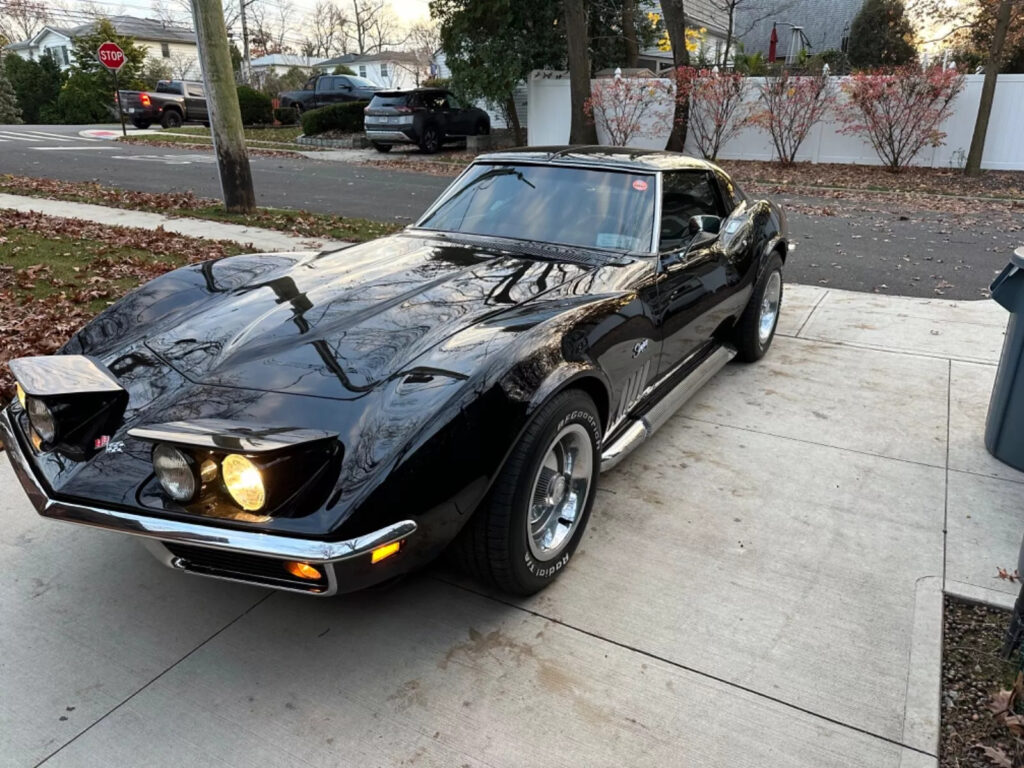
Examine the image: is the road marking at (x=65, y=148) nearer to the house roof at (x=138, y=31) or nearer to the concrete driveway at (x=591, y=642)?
the concrete driveway at (x=591, y=642)

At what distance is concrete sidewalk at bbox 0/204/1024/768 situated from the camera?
7.25 ft

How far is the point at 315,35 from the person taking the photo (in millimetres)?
73500

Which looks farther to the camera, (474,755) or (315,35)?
(315,35)

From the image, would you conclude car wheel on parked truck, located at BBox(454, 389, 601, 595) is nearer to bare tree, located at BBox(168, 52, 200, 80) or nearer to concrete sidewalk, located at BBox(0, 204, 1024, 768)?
concrete sidewalk, located at BBox(0, 204, 1024, 768)

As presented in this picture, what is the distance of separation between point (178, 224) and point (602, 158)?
7002 millimetres

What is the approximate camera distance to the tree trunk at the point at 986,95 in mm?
13716

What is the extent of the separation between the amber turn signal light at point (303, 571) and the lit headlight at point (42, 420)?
106 cm

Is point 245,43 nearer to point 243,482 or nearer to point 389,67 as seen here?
point 389,67

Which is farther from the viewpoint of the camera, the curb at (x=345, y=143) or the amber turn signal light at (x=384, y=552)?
the curb at (x=345, y=143)

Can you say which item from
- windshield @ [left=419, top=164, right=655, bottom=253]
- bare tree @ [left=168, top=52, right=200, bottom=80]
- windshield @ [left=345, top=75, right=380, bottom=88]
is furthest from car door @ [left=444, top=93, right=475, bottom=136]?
bare tree @ [left=168, top=52, right=200, bottom=80]

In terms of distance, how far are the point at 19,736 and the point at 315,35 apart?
81603 mm

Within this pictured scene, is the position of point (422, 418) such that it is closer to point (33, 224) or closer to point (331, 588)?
point (331, 588)

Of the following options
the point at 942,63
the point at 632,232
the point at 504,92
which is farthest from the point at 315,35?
the point at 632,232

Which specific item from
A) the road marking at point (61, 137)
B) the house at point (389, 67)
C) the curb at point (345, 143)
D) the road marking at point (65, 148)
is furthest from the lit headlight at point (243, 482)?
the house at point (389, 67)
